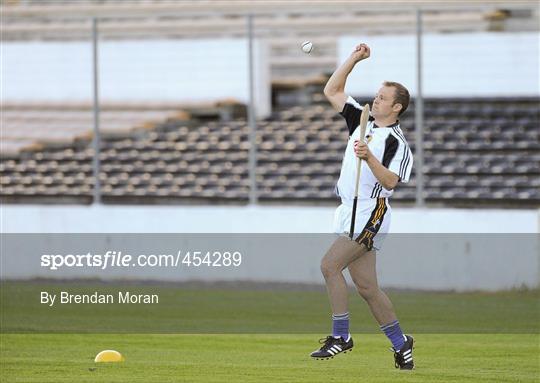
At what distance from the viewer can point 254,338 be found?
37.7 feet

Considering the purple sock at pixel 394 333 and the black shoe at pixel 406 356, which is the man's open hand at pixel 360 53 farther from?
the black shoe at pixel 406 356

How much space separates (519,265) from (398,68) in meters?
9.17

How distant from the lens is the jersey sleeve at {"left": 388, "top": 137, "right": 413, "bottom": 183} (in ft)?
28.6

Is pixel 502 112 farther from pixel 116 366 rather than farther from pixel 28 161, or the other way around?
pixel 116 366

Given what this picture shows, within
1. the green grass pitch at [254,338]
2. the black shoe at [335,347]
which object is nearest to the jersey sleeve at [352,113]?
the black shoe at [335,347]

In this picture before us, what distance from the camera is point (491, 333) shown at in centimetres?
1195

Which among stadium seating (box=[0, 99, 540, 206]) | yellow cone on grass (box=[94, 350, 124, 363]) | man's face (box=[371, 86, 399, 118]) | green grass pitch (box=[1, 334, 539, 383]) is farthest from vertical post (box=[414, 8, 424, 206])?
man's face (box=[371, 86, 399, 118])

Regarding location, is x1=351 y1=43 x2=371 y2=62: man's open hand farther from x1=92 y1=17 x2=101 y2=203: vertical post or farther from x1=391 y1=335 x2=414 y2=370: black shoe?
x1=92 y1=17 x2=101 y2=203: vertical post

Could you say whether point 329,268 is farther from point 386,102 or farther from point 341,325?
point 386,102

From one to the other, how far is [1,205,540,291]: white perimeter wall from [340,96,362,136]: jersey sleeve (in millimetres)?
6645

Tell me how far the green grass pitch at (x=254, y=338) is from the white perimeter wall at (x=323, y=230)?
30 cm

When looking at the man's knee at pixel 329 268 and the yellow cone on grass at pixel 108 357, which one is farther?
the yellow cone on grass at pixel 108 357

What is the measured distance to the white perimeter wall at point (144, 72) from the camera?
24.7 metres

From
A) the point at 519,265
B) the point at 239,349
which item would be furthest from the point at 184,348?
the point at 519,265
